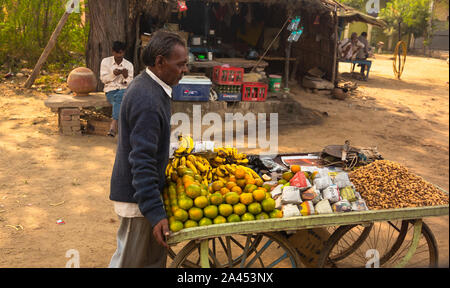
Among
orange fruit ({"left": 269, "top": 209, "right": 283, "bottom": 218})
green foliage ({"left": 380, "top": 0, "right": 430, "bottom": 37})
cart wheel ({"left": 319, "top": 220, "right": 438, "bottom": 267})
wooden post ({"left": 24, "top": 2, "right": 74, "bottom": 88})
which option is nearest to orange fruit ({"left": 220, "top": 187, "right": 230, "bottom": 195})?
orange fruit ({"left": 269, "top": 209, "right": 283, "bottom": 218})

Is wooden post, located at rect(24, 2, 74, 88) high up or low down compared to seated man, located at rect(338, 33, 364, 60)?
down

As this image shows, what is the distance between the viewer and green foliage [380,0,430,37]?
1047 inches

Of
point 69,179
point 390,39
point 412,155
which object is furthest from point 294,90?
point 390,39

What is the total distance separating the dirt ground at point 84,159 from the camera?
3.74 metres

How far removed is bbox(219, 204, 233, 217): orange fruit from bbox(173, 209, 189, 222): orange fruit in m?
0.23

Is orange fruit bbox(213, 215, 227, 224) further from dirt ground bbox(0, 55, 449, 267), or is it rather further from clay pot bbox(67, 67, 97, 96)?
clay pot bbox(67, 67, 97, 96)

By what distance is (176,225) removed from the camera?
2330mm

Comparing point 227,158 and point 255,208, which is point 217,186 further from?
point 227,158

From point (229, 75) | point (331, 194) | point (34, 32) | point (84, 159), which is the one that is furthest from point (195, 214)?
point (34, 32)

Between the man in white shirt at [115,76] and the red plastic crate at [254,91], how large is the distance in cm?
304

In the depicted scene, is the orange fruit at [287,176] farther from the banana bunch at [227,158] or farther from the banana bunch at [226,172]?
the banana bunch at [227,158]

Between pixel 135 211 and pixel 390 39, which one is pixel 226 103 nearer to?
pixel 135 211

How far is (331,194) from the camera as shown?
276 centimetres
